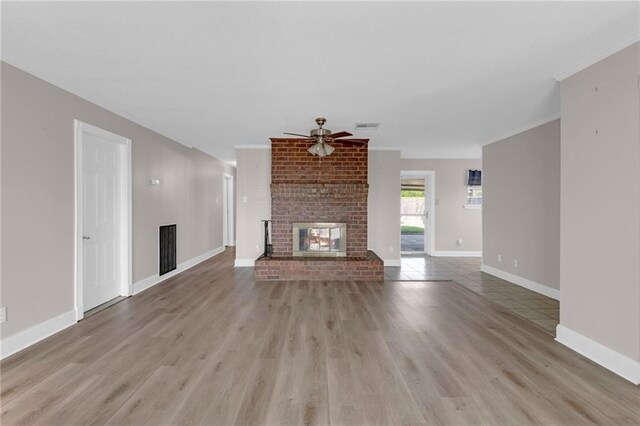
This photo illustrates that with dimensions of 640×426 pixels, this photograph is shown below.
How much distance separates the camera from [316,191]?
5129mm

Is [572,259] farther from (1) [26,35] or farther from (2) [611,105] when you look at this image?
(1) [26,35]

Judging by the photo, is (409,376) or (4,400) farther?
(409,376)

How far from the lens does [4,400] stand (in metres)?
1.80

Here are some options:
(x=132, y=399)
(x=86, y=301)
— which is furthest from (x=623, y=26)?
(x=86, y=301)

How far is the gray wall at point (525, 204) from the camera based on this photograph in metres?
3.93

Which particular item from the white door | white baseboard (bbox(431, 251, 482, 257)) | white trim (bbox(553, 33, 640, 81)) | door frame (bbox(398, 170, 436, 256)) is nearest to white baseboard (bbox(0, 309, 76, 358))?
the white door

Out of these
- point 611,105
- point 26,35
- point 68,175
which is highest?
point 26,35

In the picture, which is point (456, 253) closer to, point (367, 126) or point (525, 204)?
point (525, 204)

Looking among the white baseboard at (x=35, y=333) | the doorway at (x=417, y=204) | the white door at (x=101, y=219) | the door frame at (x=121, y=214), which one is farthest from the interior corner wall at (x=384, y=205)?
the white baseboard at (x=35, y=333)

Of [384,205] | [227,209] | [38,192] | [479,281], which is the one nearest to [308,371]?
[38,192]

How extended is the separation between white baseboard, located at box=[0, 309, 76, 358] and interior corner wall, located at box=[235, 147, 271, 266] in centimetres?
301

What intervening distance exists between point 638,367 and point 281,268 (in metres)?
3.98

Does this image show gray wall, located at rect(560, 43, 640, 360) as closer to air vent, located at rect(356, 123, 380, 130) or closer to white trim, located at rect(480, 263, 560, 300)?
white trim, located at rect(480, 263, 560, 300)

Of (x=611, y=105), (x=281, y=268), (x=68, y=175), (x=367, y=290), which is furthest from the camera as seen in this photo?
(x=281, y=268)
